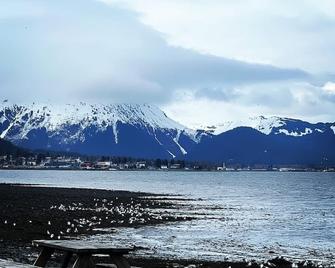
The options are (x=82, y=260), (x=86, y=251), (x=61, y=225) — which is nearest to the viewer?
(x=86, y=251)

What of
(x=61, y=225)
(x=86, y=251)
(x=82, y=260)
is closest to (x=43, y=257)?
(x=82, y=260)

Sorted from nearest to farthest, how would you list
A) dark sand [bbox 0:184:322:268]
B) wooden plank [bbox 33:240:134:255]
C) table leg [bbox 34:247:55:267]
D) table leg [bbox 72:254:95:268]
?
wooden plank [bbox 33:240:134:255] → table leg [bbox 72:254:95:268] → table leg [bbox 34:247:55:267] → dark sand [bbox 0:184:322:268]

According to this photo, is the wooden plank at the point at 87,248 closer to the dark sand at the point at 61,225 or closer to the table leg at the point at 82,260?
the table leg at the point at 82,260

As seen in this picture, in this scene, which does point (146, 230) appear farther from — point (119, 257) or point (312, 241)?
point (119, 257)

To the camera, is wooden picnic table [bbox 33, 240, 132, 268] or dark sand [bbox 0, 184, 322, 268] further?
dark sand [bbox 0, 184, 322, 268]

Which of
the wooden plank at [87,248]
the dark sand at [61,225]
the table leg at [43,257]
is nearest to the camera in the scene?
the wooden plank at [87,248]

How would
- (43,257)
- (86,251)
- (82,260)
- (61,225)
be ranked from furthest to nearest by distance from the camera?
1. (61,225)
2. (43,257)
3. (82,260)
4. (86,251)

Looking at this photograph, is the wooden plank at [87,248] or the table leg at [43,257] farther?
the table leg at [43,257]

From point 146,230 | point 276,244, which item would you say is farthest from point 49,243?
point 146,230

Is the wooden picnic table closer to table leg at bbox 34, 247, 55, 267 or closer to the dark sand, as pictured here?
table leg at bbox 34, 247, 55, 267

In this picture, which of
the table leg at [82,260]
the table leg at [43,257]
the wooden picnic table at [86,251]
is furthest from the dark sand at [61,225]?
the table leg at [82,260]

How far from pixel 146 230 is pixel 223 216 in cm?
1980

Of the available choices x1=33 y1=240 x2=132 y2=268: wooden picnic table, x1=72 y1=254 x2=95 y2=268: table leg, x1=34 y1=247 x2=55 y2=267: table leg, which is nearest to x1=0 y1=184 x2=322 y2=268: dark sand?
x1=34 y1=247 x2=55 y2=267: table leg

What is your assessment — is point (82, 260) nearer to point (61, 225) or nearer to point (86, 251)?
point (86, 251)
